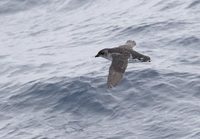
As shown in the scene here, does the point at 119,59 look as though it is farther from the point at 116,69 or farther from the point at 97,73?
the point at 97,73

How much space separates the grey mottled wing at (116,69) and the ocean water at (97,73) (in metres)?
1.15

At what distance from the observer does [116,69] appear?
1525 centimetres

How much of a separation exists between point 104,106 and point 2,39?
9.91 metres

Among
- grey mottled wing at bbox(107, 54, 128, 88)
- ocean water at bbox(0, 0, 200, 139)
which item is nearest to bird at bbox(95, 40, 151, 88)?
grey mottled wing at bbox(107, 54, 128, 88)

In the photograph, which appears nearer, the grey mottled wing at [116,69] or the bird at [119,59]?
the grey mottled wing at [116,69]

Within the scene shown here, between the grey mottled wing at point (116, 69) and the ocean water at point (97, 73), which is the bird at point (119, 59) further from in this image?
the ocean water at point (97, 73)

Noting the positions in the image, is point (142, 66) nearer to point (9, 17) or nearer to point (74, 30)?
point (74, 30)

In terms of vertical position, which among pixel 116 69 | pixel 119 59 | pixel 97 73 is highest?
pixel 119 59

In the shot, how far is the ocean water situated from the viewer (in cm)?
1534

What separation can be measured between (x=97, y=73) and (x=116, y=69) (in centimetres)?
358

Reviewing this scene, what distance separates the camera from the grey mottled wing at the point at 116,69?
1463cm

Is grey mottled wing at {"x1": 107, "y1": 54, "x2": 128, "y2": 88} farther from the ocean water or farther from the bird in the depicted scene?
the ocean water

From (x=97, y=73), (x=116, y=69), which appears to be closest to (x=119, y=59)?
(x=116, y=69)

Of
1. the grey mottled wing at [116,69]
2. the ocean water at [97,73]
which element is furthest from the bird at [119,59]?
the ocean water at [97,73]
